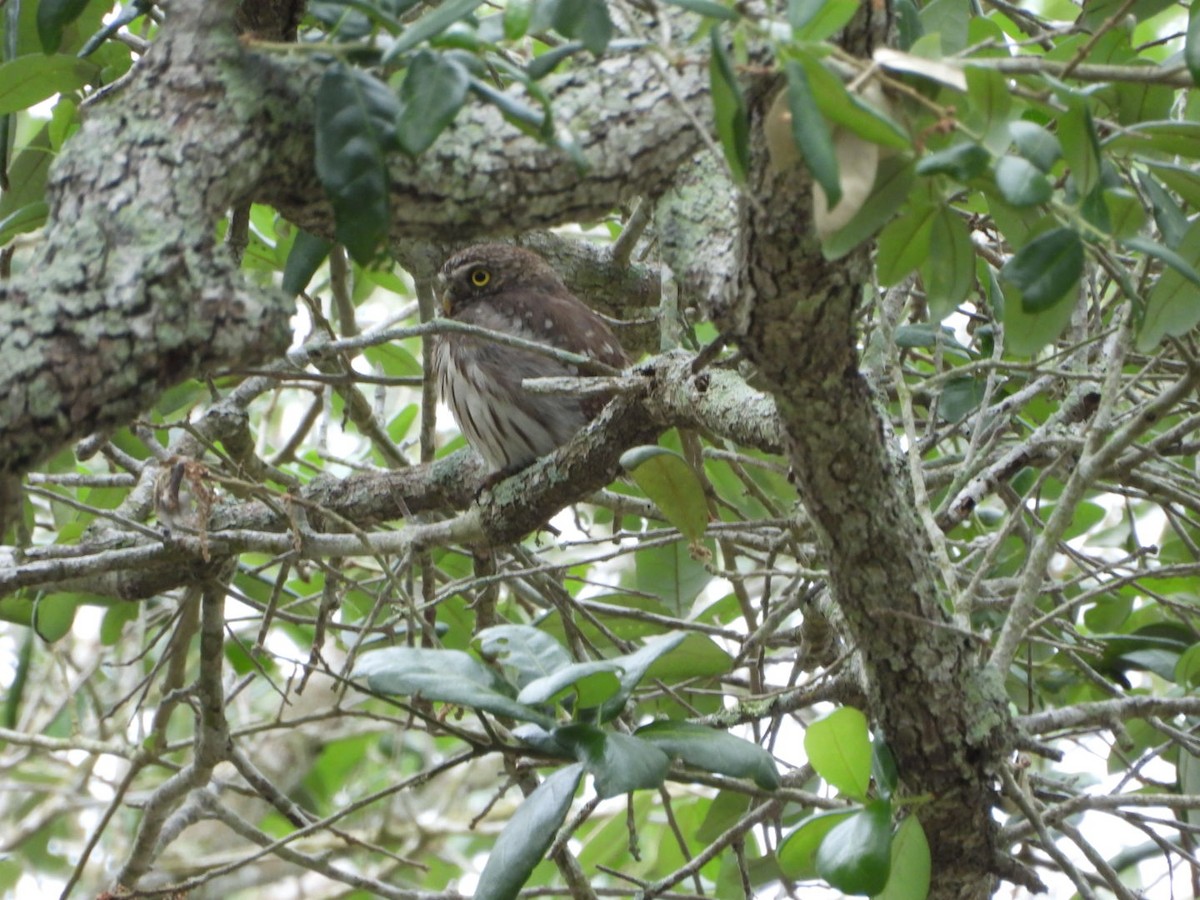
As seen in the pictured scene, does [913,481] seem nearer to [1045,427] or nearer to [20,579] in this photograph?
[1045,427]

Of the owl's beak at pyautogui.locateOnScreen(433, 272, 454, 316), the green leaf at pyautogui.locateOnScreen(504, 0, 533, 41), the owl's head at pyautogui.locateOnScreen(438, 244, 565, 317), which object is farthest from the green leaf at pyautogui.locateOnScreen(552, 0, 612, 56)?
the owl's beak at pyautogui.locateOnScreen(433, 272, 454, 316)

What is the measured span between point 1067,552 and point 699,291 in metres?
1.84

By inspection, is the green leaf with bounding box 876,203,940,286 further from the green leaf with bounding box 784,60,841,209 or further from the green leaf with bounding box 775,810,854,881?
the green leaf with bounding box 775,810,854,881

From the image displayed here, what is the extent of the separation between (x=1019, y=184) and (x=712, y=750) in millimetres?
1101

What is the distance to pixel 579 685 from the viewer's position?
2064mm

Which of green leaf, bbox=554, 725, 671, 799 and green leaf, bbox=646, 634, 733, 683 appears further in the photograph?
green leaf, bbox=646, 634, 733, 683

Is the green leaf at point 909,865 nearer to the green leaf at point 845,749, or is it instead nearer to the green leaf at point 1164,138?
the green leaf at point 845,749

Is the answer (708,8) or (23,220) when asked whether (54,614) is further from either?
(708,8)

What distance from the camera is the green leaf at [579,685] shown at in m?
1.94

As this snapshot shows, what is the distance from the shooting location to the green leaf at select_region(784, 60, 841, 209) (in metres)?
1.26

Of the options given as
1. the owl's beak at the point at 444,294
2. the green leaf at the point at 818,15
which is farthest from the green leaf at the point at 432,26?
the owl's beak at the point at 444,294

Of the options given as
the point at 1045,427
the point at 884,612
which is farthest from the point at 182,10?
the point at 1045,427

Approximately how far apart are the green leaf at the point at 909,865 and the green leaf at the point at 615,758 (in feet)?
1.43

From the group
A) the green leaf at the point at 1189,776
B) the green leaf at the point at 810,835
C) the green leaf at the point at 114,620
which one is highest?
the green leaf at the point at 114,620
